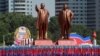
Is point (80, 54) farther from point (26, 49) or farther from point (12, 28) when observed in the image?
point (12, 28)

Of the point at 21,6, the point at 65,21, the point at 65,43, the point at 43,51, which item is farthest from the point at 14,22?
the point at 43,51

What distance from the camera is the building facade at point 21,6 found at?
368ft

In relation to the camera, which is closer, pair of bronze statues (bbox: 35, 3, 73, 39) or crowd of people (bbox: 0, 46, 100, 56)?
crowd of people (bbox: 0, 46, 100, 56)

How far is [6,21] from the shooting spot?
8050 cm

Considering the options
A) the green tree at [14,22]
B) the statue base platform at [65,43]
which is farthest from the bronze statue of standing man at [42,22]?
the green tree at [14,22]

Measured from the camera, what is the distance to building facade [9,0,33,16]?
112 metres

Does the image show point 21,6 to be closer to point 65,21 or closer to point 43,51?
point 65,21

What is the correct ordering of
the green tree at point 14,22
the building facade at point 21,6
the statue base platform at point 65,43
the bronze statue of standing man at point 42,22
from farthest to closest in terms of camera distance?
the building facade at point 21,6 → the green tree at point 14,22 → the bronze statue of standing man at point 42,22 → the statue base platform at point 65,43

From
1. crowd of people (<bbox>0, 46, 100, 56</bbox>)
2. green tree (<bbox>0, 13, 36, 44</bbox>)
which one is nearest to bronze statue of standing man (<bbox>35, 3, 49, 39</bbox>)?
crowd of people (<bbox>0, 46, 100, 56</bbox>)

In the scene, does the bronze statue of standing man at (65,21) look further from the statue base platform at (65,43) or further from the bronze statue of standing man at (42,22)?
the bronze statue of standing man at (42,22)

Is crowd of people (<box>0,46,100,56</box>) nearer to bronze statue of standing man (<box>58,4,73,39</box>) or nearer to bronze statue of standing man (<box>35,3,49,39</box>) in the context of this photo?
bronze statue of standing man (<box>35,3,49,39</box>)

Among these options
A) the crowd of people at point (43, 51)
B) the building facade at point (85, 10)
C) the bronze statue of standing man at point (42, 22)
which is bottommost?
the building facade at point (85, 10)

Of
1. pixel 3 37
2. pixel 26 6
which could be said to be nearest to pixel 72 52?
pixel 3 37

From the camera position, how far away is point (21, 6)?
115m
